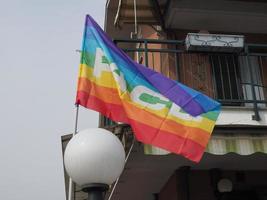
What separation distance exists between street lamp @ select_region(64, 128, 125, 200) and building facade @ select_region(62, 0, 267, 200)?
197 cm

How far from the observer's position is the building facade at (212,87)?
23.5 ft

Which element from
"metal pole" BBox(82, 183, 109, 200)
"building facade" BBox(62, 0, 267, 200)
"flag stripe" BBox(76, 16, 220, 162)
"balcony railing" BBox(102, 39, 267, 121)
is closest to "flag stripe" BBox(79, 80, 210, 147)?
"flag stripe" BBox(76, 16, 220, 162)

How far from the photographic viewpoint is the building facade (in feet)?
23.5

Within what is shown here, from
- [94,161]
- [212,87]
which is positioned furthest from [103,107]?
[212,87]

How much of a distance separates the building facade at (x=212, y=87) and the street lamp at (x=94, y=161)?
6.46 ft

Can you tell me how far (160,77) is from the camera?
660 cm

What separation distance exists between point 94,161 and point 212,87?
17.0 feet

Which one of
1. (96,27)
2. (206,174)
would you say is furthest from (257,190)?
(96,27)

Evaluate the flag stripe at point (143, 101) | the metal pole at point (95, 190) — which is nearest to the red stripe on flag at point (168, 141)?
the flag stripe at point (143, 101)

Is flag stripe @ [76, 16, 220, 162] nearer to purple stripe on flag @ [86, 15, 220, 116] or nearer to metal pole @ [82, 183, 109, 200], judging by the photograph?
purple stripe on flag @ [86, 15, 220, 116]

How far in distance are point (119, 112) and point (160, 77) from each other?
35.1 inches

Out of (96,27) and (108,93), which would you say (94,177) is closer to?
(108,93)

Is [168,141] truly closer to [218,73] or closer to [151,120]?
[151,120]

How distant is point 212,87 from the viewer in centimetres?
930
